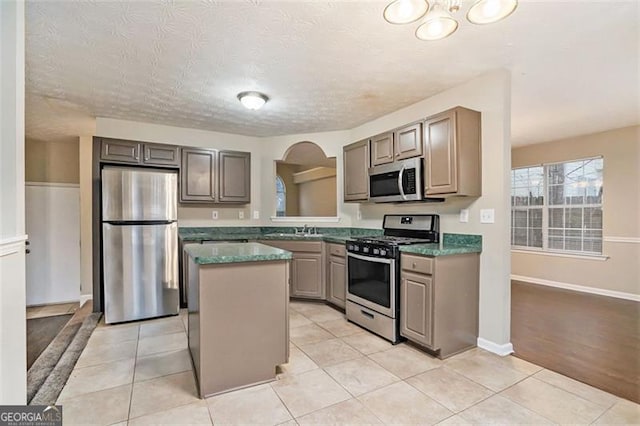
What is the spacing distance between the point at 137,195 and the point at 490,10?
3.57m

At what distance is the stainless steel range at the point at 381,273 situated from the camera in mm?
2809

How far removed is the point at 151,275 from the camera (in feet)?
11.7

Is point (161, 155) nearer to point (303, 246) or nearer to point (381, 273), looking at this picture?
point (303, 246)

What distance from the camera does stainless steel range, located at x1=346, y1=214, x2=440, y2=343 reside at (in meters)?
2.81

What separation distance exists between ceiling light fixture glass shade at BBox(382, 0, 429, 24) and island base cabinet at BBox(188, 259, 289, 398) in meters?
1.65

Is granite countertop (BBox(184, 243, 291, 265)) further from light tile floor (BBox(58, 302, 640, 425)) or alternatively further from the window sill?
the window sill

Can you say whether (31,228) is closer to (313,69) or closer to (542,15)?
(313,69)

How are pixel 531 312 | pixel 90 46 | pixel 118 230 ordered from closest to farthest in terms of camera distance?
1. pixel 90 46
2. pixel 118 230
3. pixel 531 312

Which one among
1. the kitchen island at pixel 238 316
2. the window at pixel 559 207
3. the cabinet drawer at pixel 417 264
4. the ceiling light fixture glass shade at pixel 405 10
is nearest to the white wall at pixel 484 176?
the cabinet drawer at pixel 417 264

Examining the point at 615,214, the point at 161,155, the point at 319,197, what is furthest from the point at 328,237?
the point at 319,197

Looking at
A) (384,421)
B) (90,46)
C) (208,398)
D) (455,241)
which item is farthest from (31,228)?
(455,241)

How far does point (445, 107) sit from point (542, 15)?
116cm

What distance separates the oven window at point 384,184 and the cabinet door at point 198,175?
7.14 feet

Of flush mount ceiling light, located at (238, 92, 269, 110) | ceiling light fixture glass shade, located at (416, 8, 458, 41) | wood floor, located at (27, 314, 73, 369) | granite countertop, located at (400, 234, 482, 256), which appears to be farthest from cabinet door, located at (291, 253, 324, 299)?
ceiling light fixture glass shade, located at (416, 8, 458, 41)
